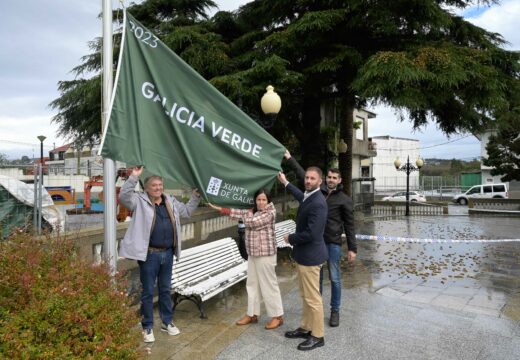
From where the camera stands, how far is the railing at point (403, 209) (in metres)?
24.5

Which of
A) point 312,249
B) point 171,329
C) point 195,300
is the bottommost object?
point 171,329

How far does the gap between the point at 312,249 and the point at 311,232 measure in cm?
25

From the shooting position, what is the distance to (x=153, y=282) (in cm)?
445

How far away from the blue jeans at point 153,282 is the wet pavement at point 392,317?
0.90 feet

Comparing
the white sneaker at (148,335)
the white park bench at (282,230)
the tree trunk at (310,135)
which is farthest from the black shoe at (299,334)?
the tree trunk at (310,135)

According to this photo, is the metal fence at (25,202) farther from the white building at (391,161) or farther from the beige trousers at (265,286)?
the white building at (391,161)

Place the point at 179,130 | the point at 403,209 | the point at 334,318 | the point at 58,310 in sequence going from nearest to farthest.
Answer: the point at 58,310
the point at 179,130
the point at 334,318
the point at 403,209

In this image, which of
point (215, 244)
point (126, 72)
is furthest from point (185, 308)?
point (126, 72)

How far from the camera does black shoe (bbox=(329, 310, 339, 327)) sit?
5098 mm

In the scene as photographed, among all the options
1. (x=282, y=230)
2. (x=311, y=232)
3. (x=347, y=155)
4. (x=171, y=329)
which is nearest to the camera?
(x=311, y=232)

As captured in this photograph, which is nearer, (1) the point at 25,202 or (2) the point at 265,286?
(2) the point at 265,286

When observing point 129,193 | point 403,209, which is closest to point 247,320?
point 129,193

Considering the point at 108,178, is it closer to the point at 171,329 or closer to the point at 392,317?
the point at 171,329

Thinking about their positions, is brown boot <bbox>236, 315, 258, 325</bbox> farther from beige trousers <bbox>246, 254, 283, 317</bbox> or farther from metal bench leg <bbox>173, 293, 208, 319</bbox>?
metal bench leg <bbox>173, 293, 208, 319</bbox>
